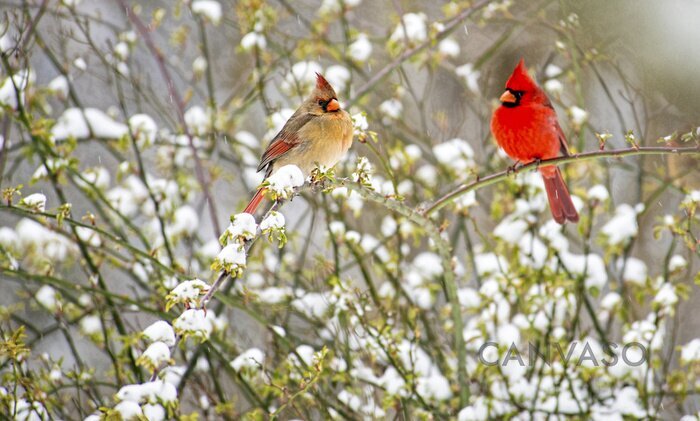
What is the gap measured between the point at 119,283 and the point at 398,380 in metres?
3.92

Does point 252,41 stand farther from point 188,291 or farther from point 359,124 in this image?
point 188,291

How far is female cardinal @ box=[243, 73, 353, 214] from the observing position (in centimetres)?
306

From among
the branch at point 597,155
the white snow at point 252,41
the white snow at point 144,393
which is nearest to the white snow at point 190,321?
Result: the white snow at point 144,393

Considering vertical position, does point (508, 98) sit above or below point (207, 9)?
below

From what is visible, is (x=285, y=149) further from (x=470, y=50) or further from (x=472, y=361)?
(x=470, y=50)

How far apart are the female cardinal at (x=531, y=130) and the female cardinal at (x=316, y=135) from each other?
0.68m

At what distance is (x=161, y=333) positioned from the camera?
82.1 inches

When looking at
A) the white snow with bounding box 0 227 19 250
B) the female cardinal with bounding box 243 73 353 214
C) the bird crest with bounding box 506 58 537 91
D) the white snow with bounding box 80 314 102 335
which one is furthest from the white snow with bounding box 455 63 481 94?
the white snow with bounding box 0 227 19 250

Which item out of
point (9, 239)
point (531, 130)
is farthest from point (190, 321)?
point (9, 239)

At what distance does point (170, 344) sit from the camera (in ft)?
6.78

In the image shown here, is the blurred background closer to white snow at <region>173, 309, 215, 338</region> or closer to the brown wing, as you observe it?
the brown wing

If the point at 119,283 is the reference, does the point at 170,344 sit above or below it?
below

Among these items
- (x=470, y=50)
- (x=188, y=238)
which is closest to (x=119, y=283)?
(x=188, y=238)

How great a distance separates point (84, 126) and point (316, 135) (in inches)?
A: 59.0
